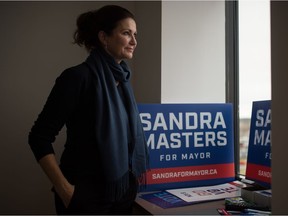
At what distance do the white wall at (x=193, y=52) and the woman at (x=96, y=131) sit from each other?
27.2 inches

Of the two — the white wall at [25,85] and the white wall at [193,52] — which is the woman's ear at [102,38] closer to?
the white wall at [193,52]

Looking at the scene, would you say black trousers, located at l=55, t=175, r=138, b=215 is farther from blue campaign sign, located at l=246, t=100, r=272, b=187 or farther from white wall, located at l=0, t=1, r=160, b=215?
white wall, located at l=0, t=1, r=160, b=215

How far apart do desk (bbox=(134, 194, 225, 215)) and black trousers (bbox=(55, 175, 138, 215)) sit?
4.7 inches

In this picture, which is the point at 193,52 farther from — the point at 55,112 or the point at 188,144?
the point at 55,112

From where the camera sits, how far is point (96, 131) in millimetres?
1175

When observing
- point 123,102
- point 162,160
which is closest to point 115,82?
point 123,102

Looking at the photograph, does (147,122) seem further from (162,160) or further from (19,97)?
(19,97)

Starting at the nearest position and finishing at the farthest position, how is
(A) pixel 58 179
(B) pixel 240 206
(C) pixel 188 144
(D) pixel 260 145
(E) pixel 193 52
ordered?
(A) pixel 58 179, (B) pixel 240 206, (D) pixel 260 145, (C) pixel 188 144, (E) pixel 193 52

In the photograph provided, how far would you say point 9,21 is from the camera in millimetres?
2068

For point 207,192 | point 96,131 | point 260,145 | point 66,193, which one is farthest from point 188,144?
point 66,193

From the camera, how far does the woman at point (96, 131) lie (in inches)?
45.1

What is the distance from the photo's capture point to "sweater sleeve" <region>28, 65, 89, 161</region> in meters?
1.14

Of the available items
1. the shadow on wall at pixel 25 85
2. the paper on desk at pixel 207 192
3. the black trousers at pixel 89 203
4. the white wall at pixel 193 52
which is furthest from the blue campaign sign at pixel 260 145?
the shadow on wall at pixel 25 85

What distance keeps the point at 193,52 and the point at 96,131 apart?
1125 mm
